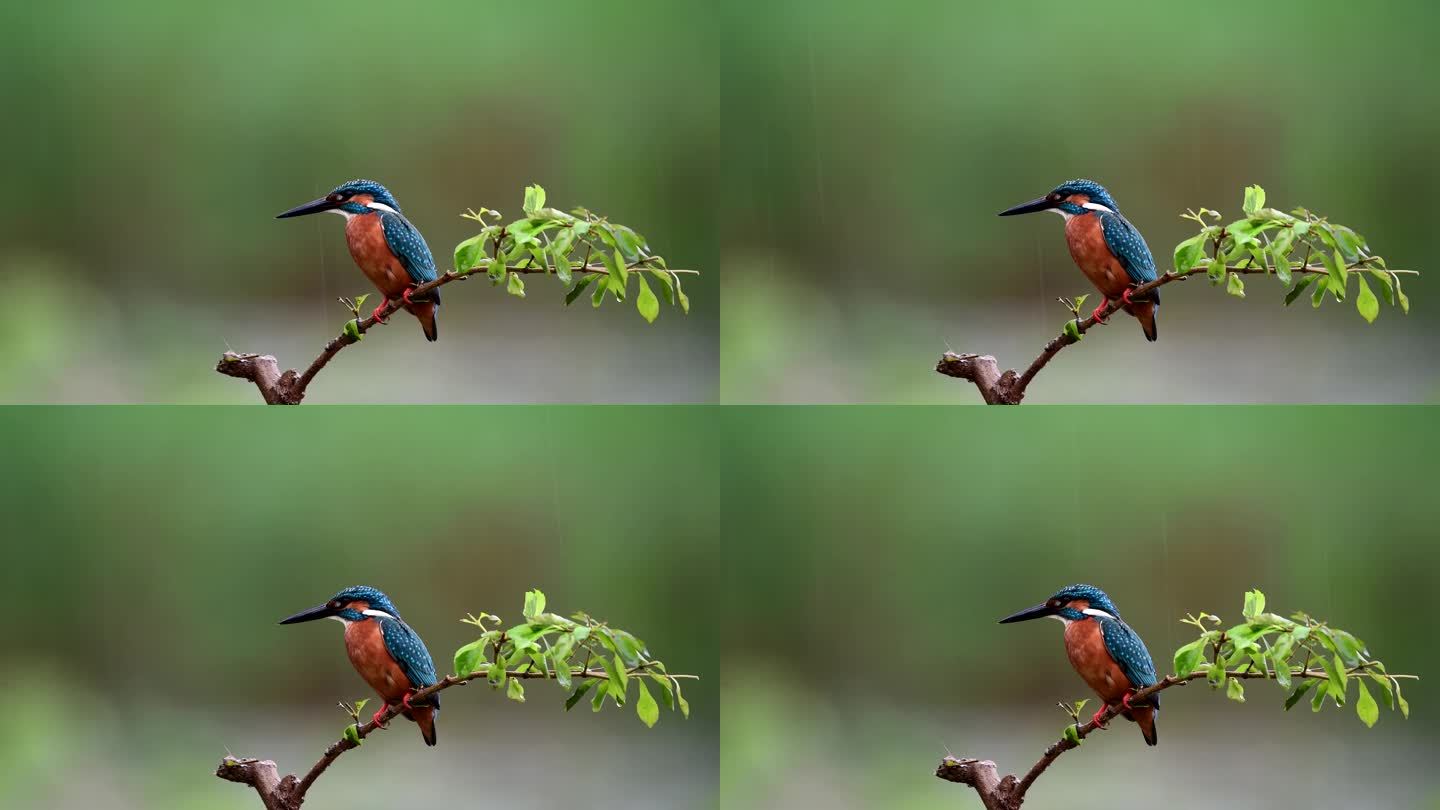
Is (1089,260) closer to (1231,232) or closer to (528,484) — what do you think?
(1231,232)

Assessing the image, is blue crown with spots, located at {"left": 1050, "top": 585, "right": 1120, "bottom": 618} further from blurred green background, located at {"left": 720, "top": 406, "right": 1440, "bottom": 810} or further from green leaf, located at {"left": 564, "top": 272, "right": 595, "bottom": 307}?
green leaf, located at {"left": 564, "top": 272, "right": 595, "bottom": 307}

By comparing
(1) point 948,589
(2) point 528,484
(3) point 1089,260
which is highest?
(3) point 1089,260

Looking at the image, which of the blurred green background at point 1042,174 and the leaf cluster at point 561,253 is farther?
the blurred green background at point 1042,174

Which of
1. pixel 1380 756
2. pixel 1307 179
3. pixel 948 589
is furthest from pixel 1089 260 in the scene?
pixel 1380 756

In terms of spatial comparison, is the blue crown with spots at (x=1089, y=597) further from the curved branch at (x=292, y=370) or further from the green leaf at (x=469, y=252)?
the green leaf at (x=469, y=252)

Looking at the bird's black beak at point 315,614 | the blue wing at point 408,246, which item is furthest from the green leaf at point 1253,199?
the bird's black beak at point 315,614

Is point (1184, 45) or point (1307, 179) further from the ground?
point (1184, 45)
